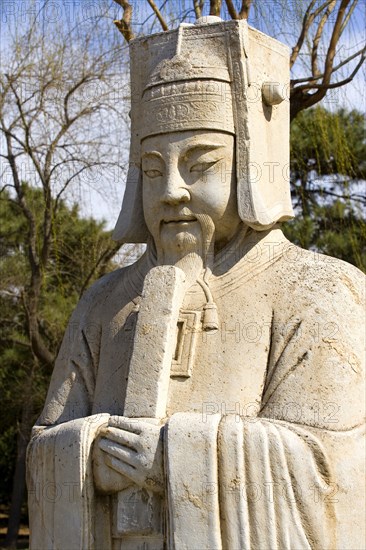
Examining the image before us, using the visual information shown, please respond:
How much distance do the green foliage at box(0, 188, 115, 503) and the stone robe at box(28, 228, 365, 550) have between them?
20.7 ft

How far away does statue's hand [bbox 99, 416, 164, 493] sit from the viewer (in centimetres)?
548

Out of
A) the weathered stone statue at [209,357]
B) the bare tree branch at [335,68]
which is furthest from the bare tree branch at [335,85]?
the weathered stone statue at [209,357]

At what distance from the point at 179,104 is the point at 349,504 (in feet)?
6.44

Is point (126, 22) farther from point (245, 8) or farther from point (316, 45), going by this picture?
point (316, 45)

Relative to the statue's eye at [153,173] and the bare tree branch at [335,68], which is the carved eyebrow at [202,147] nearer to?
the statue's eye at [153,173]

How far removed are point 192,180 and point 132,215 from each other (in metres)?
0.44

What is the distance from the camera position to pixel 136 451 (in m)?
5.53

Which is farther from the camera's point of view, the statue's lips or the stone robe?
the statue's lips

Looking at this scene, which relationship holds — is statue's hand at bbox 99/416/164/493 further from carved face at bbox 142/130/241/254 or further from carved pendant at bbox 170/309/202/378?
carved face at bbox 142/130/241/254

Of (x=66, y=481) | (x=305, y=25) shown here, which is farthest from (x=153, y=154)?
(x=305, y=25)

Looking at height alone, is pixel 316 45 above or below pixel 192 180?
above

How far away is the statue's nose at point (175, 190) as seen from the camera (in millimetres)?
5883

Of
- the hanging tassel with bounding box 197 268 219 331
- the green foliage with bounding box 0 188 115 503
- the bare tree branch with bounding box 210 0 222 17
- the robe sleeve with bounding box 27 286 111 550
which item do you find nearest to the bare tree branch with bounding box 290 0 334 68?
the bare tree branch with bounding box 210 0 222 17

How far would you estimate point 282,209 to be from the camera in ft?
20.0
